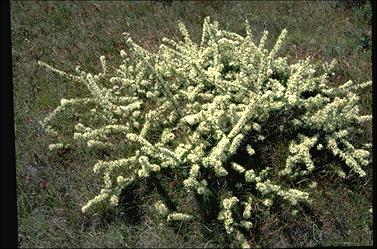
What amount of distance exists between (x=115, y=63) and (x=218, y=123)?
6.29ft

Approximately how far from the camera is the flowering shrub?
14.9ft

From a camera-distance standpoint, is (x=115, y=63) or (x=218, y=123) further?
(x=115, y=63)

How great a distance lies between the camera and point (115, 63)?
242 inches

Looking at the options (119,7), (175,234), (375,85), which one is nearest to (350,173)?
(375,85)

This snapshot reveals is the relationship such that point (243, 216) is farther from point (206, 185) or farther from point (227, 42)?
point (227, 42)

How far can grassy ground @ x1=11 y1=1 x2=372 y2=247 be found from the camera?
446 cm

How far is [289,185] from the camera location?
468 centimetres

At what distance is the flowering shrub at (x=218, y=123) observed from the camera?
4527 mm

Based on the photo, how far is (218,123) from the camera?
4.73 meters

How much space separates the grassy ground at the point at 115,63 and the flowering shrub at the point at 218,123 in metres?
0.17

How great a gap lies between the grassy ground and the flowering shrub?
6.7 inches

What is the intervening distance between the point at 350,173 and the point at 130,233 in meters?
1.99

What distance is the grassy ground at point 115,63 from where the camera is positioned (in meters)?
4.46

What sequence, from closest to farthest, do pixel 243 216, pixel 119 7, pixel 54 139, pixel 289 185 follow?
pixel 243 216 < pixel 289 185 < pixel 54 139 < pixel 119 7
